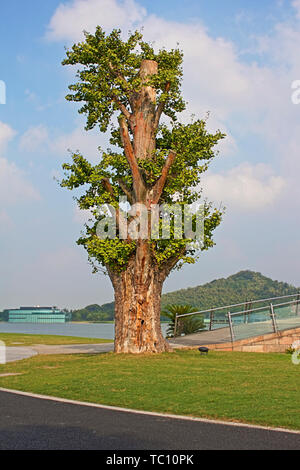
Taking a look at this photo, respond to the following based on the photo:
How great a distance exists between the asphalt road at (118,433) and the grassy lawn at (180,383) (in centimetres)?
74

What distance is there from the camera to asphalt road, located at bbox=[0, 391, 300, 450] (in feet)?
20.4

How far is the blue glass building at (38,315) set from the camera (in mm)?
175500

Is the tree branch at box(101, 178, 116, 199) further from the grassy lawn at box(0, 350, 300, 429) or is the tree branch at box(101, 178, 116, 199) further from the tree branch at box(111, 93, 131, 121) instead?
the grassy lawn at box(0, 350, 300, 429)

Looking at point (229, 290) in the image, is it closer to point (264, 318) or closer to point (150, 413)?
point (264, 318)

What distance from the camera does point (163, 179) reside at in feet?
60.8

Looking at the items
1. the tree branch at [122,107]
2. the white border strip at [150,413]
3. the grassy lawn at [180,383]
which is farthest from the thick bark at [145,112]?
the white border strip at [150,413]

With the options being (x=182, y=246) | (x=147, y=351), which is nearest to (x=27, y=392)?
(x=147, y=351)

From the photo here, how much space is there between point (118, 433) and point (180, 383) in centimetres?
467

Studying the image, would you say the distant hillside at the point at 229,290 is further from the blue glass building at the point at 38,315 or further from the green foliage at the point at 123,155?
the blue glass building at the point at 38,315

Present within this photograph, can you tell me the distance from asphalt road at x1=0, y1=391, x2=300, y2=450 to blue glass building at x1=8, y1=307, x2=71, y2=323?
6588 inches

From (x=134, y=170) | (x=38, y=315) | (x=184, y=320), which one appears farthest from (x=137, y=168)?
(x=38, y=315)

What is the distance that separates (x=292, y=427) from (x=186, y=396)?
285 centimetres

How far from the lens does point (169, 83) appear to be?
19875 mm

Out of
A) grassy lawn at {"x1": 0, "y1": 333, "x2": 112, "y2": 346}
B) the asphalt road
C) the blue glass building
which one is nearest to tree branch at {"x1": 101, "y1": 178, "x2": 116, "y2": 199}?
the asphalt road
